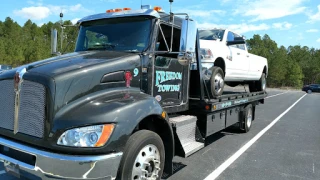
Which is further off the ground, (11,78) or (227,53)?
(227,53)

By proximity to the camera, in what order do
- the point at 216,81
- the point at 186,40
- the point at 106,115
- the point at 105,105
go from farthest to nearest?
the point at 216,81
the point at 186,40
the point at 105,105
the point at 106,115

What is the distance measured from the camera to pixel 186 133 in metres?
4.81

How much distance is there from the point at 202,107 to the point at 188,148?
1229 millimetres

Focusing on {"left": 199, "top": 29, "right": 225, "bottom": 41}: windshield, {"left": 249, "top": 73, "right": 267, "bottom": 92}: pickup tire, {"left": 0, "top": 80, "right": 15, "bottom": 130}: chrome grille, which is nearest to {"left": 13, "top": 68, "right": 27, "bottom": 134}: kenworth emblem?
{"left": 0, "top": 80, "right": 15, "bottom": 130}: chrome grille

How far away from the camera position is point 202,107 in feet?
18.6

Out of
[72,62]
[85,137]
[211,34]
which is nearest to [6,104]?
[72,62]

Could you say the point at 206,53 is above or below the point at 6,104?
above

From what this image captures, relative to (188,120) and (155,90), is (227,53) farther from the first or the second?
(155,90)

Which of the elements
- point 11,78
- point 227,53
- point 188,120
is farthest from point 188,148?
point 227,53

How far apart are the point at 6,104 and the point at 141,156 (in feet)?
5.68

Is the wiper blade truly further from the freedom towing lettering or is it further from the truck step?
the truck step

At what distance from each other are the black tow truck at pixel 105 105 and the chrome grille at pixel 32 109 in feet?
0.04

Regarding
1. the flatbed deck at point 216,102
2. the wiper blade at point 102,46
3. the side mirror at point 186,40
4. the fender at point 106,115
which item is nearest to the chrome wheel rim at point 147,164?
the fender at point 106,115

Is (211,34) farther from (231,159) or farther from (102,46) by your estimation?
(102,46)
